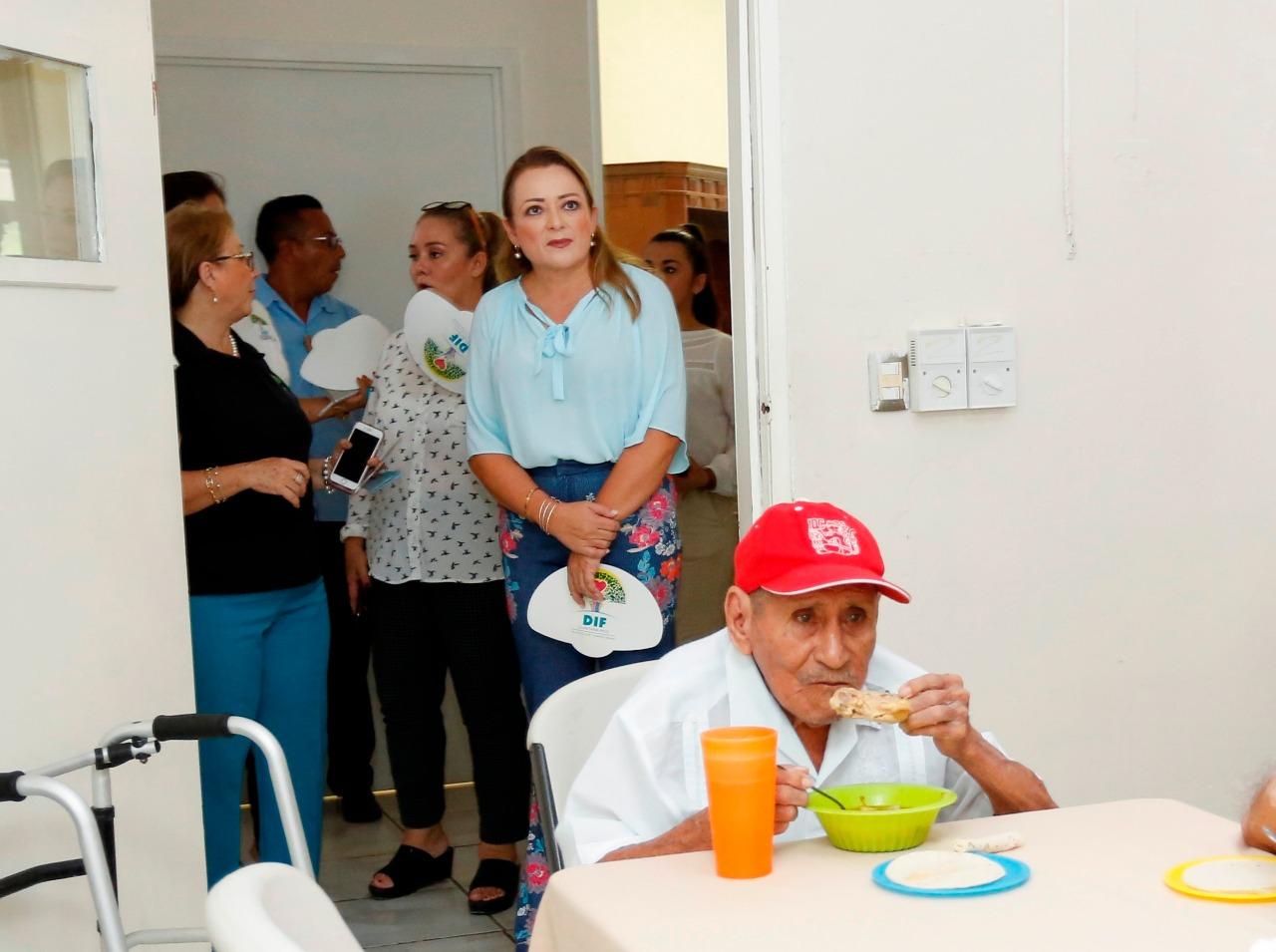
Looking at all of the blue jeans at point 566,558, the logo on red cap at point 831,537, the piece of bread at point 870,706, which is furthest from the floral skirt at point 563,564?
the piece of bread at point 870,706

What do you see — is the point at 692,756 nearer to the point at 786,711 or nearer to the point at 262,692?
the point at 786,711

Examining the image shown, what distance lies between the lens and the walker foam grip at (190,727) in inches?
77.0

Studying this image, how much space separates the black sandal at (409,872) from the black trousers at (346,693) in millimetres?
830

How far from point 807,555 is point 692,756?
0.88 feet

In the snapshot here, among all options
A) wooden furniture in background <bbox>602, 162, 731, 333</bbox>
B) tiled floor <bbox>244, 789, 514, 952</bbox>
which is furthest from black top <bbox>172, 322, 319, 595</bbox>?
wooden furniture in background <bbox>602, 162, 731, 333</bbox>

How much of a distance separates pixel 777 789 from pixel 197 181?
2576 millimetres

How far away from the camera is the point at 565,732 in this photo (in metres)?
1.92

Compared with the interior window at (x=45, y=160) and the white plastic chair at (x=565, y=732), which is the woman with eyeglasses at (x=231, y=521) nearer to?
the interior window at (x=45, y=160)

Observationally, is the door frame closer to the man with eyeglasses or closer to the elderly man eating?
the elderly man eating

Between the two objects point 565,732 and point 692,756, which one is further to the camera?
point 565,732

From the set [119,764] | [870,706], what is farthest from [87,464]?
[870,706]

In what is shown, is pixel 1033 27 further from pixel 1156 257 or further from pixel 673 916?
pixel 673 916

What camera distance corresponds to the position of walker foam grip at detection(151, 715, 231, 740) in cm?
196

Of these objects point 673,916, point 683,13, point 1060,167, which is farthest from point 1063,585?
point 683,13
